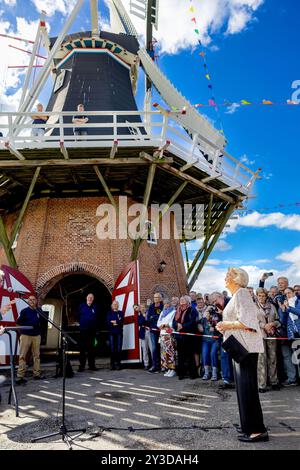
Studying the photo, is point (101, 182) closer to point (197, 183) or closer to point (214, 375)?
point (197, 183)

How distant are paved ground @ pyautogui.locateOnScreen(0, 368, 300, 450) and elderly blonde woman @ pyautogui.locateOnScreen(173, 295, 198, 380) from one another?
0.31 m

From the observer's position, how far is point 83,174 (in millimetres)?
9852

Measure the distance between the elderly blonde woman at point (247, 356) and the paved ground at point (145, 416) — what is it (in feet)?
0.52

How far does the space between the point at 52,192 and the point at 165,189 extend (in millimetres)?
3718

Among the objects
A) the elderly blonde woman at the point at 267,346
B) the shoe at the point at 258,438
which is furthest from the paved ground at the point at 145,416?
the elderly blonde woman at the point at 267,346

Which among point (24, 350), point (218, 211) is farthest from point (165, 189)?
point (24, 350)

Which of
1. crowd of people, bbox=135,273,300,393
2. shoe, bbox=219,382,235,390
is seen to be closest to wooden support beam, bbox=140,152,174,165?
crowd of people, bbox=135,273,300,393

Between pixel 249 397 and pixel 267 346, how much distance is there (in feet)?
9.17

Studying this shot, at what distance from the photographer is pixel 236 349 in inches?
128

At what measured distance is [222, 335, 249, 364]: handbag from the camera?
3.21 m

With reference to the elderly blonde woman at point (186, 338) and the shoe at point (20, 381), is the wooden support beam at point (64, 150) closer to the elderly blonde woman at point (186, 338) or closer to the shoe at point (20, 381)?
the elderly blonde woman at point (186, 338)

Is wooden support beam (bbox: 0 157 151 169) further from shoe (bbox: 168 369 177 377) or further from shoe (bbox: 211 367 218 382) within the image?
shoe (bbox: 211 367 218 382)

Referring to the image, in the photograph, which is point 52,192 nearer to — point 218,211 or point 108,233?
point 108,233
